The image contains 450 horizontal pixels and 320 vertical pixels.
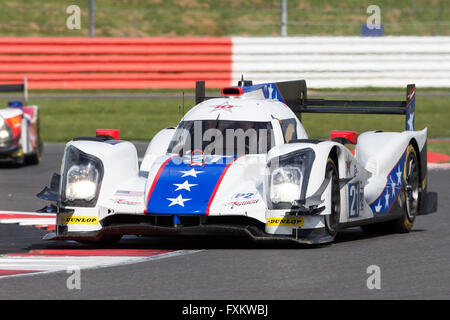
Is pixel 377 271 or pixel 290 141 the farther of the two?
pixel 290 141

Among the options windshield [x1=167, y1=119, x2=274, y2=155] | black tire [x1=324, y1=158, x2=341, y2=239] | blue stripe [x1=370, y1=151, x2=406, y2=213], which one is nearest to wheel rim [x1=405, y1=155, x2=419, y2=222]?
blue stripe [x1=370, y1=151, x2=406, y2=213]

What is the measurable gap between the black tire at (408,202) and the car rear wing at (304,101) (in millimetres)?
605

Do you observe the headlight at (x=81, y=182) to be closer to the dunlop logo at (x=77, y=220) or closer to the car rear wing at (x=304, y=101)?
the dunlop logo at (x=77, y=220)

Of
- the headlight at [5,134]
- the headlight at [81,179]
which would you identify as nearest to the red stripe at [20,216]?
the headlight at [81,179]

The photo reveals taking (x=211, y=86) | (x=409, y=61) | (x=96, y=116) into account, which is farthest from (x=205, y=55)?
(x=409, y=61)

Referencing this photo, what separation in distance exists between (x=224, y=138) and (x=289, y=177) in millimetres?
893

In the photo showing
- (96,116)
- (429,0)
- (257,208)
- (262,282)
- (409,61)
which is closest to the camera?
(262,282)

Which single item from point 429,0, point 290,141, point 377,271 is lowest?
point 377,271

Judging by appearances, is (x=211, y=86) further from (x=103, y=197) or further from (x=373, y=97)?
(x=103, y=197)

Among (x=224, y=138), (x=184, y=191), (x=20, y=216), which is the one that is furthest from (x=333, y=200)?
(x=20, y=216)

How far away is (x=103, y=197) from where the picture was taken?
359 inches

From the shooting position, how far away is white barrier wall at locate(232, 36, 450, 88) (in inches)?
1004

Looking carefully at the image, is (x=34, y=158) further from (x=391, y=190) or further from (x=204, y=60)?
(x=204, y=60)

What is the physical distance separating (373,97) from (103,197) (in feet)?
57.9
